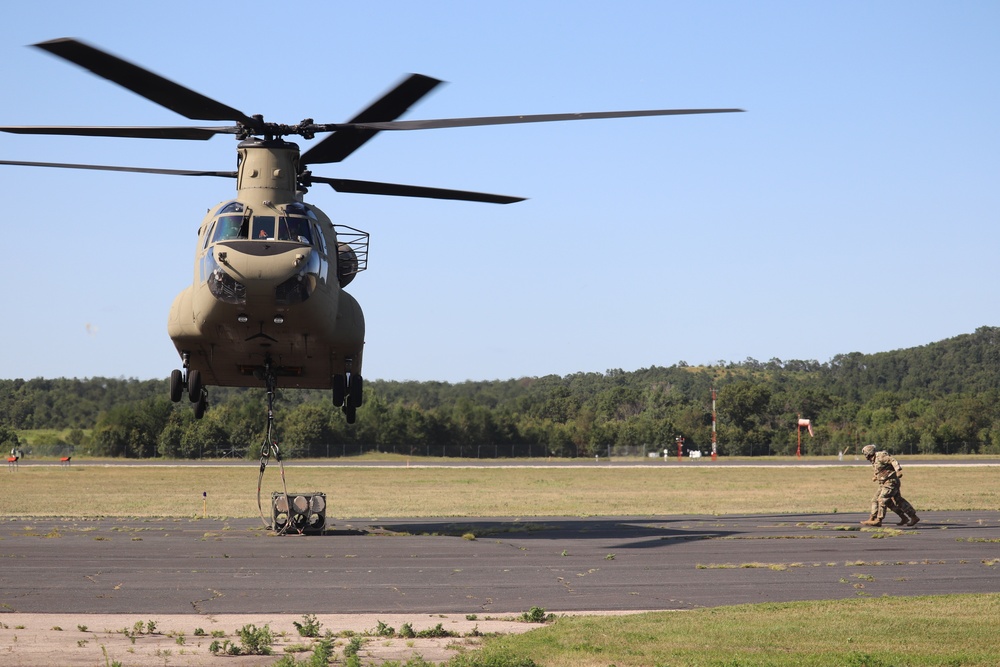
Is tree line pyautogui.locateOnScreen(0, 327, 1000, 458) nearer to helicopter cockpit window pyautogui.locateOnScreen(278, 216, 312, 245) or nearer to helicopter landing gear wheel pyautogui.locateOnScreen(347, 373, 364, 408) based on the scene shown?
helicopter landing gear wheel pyautogui.locateOnScreen(347, 373, 364, 408)

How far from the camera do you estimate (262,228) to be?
20.1m

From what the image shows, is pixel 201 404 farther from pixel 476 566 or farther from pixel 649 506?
pixel 649 506

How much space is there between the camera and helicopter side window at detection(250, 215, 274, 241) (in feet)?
65.6

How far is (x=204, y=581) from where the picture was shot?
1548cm

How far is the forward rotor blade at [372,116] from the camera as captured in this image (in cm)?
1994

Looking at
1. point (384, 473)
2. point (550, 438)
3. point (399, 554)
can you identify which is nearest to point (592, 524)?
point (399, 554)

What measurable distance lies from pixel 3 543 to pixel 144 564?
5091 millimetres

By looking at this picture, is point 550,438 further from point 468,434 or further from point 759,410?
point 759,410

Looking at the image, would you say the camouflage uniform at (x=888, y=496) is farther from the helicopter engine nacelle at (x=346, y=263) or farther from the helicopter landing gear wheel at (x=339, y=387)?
the helicopter engine nacelle at (x=346, y=263)

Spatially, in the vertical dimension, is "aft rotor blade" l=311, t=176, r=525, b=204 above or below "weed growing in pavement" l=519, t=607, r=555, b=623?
above

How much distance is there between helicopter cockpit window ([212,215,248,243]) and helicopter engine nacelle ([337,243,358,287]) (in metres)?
3.23

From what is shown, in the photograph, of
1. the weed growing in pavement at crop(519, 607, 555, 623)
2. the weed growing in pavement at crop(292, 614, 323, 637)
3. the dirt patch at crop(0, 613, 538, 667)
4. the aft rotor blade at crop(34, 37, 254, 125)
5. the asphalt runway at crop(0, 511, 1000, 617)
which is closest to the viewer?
the dirt patch at crop(0, 613, 538, 667)

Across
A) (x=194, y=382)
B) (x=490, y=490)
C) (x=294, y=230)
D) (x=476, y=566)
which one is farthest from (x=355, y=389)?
(x=490, y=490)

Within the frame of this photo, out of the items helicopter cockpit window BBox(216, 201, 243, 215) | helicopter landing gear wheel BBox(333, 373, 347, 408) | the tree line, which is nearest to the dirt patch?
helicopter cockpit window BBox(216, 201, 243, 215)
